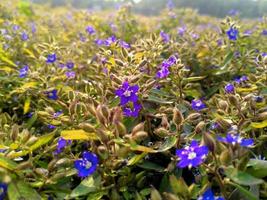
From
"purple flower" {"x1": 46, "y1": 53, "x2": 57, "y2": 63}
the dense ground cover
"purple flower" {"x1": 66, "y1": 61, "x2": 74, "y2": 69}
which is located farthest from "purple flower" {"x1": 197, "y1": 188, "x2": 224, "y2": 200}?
"purple flower" {"x1": 66, "y1": 61, "x2": 74, "y2": 69}

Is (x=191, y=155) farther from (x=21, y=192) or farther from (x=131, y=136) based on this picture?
(x=21, y=192)

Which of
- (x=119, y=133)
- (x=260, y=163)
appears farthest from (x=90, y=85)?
(x=260, y=163)

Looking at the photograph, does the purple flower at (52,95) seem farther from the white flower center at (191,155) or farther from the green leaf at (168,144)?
the white flower center at (191,155)

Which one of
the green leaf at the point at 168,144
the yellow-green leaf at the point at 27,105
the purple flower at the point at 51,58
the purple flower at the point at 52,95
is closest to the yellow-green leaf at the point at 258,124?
the green leaf at the point at 168,144

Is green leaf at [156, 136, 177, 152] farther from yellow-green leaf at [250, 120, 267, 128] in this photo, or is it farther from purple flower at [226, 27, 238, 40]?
purple flower at [226, 27, 238, 40]

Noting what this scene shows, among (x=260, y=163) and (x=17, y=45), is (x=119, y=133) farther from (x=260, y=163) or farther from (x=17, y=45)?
(x=17, y=45)

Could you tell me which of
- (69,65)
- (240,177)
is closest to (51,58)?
(69,65)

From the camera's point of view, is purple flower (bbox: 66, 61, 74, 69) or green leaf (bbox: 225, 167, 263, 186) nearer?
green leaf (bbox: 225, 167, 263, 186)
